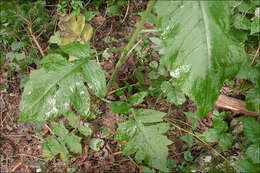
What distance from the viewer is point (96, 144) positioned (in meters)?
2.49

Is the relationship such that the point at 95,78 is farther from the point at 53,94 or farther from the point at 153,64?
the point at 153,64

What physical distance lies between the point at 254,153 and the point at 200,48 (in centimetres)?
154

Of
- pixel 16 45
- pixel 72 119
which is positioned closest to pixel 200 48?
pixel 72 119

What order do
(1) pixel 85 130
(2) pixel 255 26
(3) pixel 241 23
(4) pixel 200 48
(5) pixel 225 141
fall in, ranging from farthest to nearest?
(1) pixel 85 130
(5) pixel 225 141
(3) pixel 241 23
(2) pixel 255 26
(4) pixel 200 48

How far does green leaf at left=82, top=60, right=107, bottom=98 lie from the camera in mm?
1718

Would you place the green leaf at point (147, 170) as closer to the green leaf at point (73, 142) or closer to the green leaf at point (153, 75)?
the green leaf at point (73, 142)

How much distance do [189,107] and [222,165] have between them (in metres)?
0.72

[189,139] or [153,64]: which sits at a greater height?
[153,64]

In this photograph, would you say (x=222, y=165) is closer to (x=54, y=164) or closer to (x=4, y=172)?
(x=54, y=164)

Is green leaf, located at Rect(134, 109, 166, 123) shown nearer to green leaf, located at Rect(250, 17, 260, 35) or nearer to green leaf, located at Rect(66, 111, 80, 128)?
green leaf, located at Rect(66, 111, 80, 128)

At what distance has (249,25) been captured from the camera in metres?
1.98

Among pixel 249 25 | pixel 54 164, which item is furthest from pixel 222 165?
pixel 54 164

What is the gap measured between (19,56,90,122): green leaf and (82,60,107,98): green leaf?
0.05 metres

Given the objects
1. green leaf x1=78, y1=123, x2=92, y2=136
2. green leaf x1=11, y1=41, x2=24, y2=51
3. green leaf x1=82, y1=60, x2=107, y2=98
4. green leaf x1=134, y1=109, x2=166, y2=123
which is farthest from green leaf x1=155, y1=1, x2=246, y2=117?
green leaf x1=11, y1=41, x2=24, y2=51
